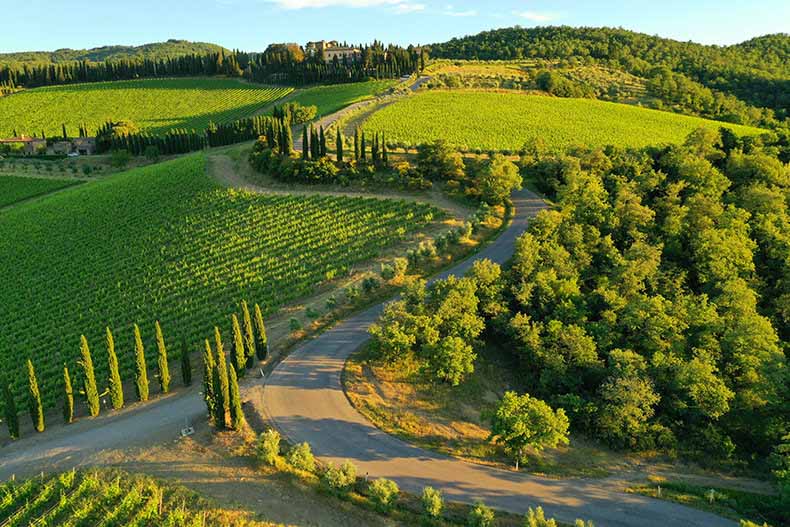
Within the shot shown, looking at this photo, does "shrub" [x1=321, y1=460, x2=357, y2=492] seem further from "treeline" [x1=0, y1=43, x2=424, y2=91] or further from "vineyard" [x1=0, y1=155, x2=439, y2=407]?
"treeline" [x1=0, y1=43, x2=424, y2=91]

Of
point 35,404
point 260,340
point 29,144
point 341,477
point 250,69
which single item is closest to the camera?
point 341,477

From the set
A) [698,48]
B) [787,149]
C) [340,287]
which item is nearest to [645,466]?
[340,287]

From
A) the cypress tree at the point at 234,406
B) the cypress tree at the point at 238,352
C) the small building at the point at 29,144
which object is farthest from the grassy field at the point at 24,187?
the cypress tree at the point at 234,406

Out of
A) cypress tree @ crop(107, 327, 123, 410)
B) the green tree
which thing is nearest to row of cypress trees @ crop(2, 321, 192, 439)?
cypress tree @ crop(107, 327, 123, 410)

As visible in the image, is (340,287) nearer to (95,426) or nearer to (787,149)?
(95,426)

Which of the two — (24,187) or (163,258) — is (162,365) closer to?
(163,258)

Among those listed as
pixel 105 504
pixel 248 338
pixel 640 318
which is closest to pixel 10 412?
pixel 105 504
